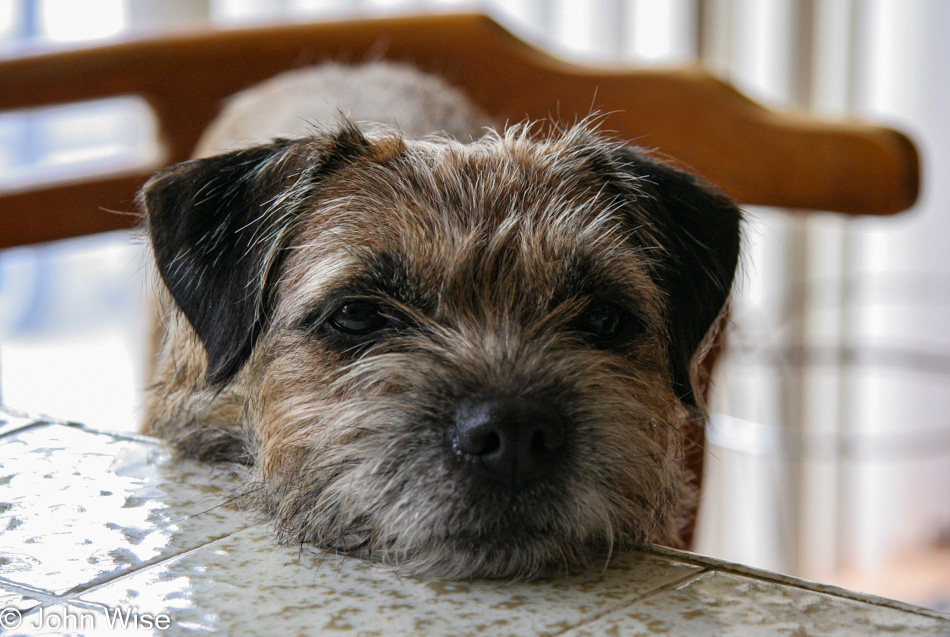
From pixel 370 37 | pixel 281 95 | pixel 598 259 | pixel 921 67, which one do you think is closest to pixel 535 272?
pixel 598 259

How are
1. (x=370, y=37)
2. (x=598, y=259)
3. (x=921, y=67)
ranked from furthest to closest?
(x=921, y=67)
(x=370, y=37)
(x=598, y=259)

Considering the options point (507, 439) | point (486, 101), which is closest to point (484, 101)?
point (486, 101)

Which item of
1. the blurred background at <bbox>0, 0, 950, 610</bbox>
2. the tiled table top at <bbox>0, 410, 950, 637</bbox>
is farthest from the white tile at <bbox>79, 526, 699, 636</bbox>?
the blurred background at <bbox>0, 0, 950, 610</bbox>

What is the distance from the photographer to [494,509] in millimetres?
1202

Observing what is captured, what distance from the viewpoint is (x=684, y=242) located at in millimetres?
1679

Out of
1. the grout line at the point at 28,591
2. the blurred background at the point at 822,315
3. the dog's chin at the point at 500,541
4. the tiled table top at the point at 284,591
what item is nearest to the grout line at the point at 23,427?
the tiled table top at the point at 284,591

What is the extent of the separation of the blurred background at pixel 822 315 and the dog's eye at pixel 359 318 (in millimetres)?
2899

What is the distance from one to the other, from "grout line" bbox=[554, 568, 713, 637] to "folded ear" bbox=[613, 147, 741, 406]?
0.56m

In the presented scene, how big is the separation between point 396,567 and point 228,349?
51 centimetres

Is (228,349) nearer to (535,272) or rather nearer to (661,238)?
(535,272)

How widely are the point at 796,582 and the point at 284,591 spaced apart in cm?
56

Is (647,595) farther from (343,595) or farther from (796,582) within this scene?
(343,595)

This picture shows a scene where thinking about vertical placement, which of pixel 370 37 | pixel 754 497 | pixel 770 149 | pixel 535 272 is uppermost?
pixel 370 37

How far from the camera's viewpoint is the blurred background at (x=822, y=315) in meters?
4.58
